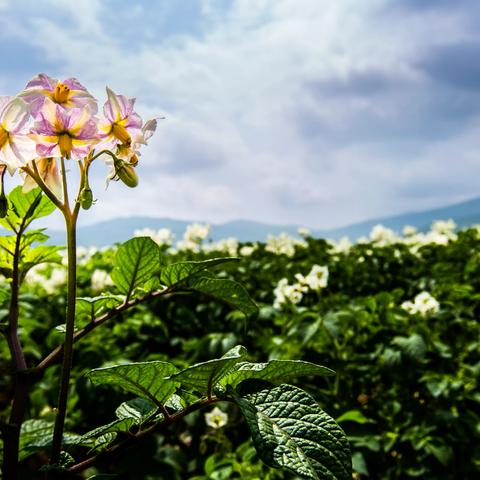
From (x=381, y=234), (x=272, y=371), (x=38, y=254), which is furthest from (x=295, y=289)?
(x=381, y=234)

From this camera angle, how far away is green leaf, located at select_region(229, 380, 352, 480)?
25.7 inches

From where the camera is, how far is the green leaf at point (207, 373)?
722mm

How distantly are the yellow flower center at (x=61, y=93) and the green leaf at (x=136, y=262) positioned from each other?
0.81 feet

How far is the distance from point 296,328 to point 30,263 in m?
1.83

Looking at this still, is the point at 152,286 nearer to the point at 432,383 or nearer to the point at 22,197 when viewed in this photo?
the point at 22,197

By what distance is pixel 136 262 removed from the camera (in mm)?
1012

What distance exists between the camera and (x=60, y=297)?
169 inches

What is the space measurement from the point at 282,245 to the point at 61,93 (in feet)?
20.9

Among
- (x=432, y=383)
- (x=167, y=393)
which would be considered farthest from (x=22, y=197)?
(x=432, y=383)

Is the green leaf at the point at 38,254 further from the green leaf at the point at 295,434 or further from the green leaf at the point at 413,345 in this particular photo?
the green leaf at the point at 413,345

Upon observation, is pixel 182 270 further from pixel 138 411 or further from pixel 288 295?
pixel 288 295

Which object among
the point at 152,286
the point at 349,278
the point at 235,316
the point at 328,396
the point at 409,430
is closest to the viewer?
the point at 152,286

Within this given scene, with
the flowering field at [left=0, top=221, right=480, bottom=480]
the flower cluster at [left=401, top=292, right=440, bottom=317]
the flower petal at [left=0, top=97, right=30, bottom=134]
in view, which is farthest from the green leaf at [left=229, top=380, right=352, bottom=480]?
the flower cluster at [left=401, top=292, right=440, bottom=317]

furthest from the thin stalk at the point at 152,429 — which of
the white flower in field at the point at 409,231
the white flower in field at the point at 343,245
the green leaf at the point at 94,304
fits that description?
the white flower in field at the point at 409,231
